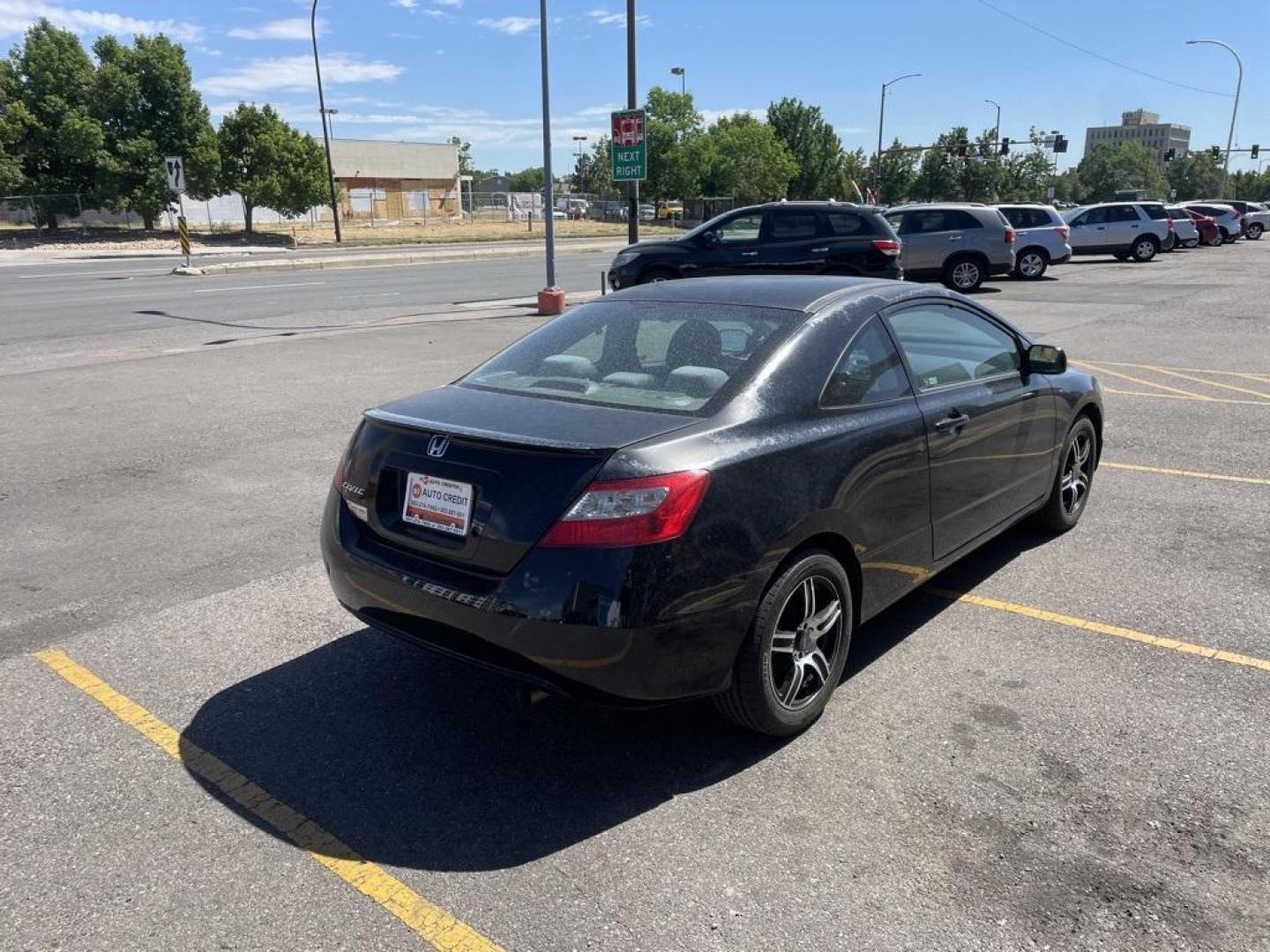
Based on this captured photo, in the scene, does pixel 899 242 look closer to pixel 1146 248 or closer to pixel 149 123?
pixel 1146 248

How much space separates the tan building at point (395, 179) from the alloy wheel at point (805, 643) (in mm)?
70569

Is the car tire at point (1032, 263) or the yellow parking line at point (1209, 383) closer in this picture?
the yellow parking line at point (1209, 383)

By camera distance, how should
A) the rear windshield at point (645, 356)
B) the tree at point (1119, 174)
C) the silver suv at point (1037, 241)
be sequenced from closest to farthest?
the rear windshield at point (645, 356), the silver suv at point (1037, 241), the tree at point (1119, 174)

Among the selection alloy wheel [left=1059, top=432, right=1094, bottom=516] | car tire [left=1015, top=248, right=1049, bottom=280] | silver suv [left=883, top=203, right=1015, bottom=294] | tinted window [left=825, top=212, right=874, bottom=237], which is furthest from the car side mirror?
car tire [left=1015, top=248, right=1049, bottom=280]

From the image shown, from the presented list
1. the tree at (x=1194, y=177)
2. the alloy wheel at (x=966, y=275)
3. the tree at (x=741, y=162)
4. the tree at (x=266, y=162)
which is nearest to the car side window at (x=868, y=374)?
the alloy wheel at (x=966, y=275)

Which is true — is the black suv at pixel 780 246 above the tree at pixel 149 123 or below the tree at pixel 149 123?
below

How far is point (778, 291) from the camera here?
13.2 feet

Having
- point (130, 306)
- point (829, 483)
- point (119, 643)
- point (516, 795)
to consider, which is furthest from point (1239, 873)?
point (130, 306)

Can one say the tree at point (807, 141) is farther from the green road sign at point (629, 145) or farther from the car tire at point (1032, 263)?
the green road sign at point (629, 145)

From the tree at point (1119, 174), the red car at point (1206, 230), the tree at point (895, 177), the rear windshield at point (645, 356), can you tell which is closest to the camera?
the rear windshield at point (645, 356)

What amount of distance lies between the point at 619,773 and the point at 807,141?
9428cm

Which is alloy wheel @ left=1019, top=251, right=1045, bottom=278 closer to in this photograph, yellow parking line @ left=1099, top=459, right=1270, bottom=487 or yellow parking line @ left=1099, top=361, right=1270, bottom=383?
yellow parking line @ left=1099, top=361, right=1270, bottom=383

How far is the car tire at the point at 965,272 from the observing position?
21109 mm

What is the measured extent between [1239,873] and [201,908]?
2.84 m
